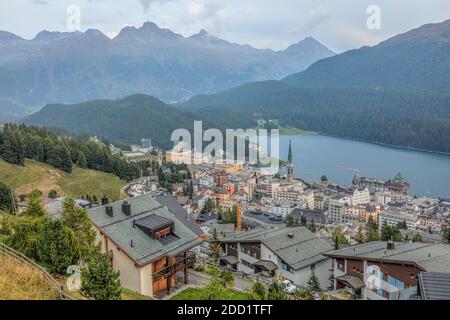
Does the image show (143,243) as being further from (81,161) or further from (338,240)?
(81,161)

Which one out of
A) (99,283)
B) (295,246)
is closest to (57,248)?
(99,283)

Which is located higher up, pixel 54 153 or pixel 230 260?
pixel 54 153

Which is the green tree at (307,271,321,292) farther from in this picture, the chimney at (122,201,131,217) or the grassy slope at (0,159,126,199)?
the grassy slope at (0,159,126,199)

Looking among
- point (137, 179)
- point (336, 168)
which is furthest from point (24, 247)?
point (336, 168)

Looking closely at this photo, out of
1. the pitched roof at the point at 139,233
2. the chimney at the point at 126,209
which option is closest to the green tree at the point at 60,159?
the pitched roof at the point at 139,233

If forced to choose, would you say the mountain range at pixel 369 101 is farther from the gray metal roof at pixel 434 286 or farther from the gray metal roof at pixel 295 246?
the gray metal roof at pixel 434 286

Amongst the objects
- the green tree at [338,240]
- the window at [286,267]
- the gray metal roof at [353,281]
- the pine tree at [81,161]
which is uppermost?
the pine tree at [81,161]
